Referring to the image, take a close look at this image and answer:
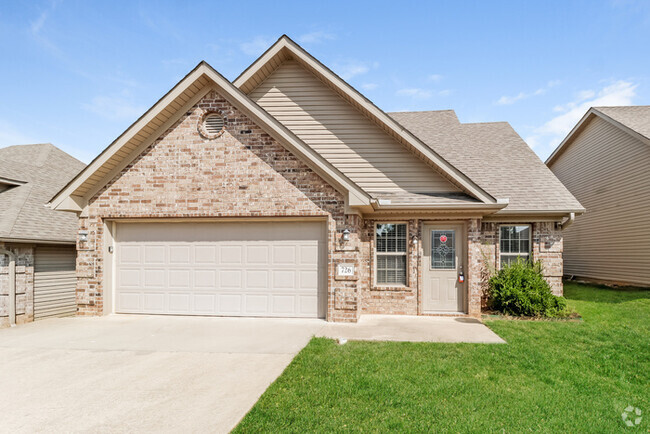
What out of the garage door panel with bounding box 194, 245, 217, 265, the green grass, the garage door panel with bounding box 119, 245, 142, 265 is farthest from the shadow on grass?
the garage door panel with bounding box 119, 245, 142, 265

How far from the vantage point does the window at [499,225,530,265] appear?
420 inches

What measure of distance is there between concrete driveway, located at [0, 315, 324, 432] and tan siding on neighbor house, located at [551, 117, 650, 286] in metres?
14.2

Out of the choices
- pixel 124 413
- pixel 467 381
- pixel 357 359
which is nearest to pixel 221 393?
pixel 124 413

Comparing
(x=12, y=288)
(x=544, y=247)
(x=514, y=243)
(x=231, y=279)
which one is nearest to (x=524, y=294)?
(x=514, y=243)

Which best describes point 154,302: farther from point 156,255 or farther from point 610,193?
point 610,193

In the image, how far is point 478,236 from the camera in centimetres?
964

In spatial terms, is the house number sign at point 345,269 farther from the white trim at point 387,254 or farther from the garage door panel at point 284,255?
the white trim at point 387,254

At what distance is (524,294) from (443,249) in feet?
7.35

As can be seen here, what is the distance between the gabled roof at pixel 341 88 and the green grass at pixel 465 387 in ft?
13.7

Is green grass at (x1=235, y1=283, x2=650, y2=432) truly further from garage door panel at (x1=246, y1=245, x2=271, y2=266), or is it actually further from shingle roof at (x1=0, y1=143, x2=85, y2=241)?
shingle roof at (x1=0, y1=143, x2=85, y2=241)

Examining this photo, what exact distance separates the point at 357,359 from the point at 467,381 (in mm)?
1652

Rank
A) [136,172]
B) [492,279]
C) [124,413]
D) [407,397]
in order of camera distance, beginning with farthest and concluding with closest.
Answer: [492,279] → [136,172] → [407,397] → [124,413]

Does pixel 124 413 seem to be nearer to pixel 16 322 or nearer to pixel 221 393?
pixel 221 393

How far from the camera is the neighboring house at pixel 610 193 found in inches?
593
